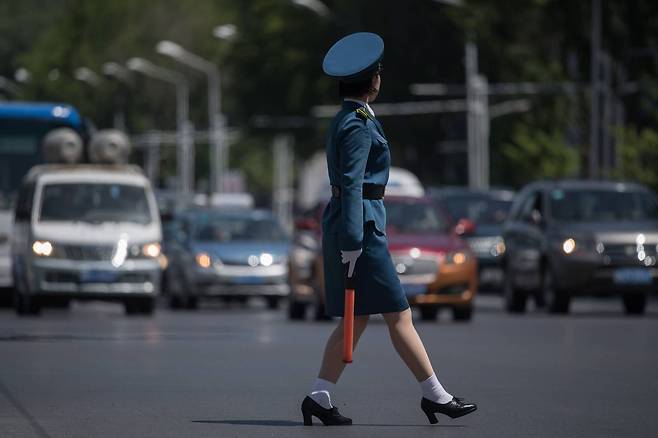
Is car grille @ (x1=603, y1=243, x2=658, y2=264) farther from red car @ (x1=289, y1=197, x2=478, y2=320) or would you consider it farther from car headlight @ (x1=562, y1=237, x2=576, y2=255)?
red car @ (x1=289, y1=197, x2=478, y2=320)

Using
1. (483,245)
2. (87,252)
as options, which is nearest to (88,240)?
(87,252)

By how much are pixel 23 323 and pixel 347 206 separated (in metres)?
14.8

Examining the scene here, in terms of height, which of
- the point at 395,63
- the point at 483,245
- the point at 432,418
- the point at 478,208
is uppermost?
the point at 395,63

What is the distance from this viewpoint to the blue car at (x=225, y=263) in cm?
3350

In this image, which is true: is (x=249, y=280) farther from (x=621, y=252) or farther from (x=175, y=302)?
(x=621, y=252)

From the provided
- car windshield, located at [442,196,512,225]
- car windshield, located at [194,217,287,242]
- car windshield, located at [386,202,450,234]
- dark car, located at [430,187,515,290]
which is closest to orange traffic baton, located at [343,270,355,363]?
car windshield, located at [386,202,450,234]

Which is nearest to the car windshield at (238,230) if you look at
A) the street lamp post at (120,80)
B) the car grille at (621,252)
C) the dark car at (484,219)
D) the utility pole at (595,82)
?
the dark car at (484,219)

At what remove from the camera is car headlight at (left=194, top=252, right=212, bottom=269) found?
3362 centimetres

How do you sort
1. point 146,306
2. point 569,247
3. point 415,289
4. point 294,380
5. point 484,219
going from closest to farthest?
point 294,380, point 415,289, point 569,247, point 146,306, point 484,219

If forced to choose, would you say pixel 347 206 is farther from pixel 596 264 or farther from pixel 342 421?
pixel 596 264

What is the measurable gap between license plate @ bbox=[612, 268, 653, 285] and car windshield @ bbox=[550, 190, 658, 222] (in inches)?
44.2

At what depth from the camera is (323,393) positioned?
1156 cm

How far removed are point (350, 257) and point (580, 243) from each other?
1663 centimetres

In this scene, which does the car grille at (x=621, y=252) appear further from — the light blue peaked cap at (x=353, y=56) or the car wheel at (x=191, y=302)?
the light blue peaked cap at (x=353, y=56)
